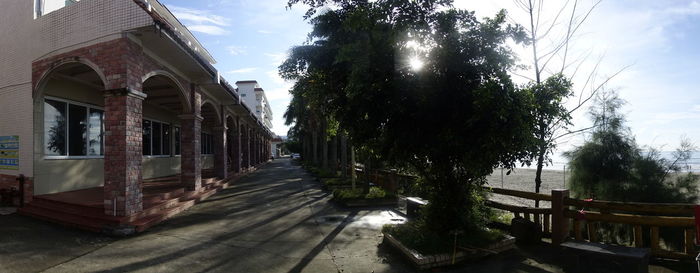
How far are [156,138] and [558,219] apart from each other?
15.6 meters

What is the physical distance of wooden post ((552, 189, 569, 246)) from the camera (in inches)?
257

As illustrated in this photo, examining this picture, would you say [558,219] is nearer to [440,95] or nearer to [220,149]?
[440,95]

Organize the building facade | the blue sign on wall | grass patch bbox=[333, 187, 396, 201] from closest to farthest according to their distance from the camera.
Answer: the building facade → the blue sign on wall → grass patch bbox=[333, 187, 396, 201]

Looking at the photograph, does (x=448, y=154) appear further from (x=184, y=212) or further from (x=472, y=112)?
(x=184, y=212)

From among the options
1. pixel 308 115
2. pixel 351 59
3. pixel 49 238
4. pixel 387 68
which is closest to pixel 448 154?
pixel 387 68

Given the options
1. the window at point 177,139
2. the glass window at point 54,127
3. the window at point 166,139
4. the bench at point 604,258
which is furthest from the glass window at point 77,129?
the bench at point 604,258

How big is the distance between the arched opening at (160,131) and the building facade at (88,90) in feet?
2.50

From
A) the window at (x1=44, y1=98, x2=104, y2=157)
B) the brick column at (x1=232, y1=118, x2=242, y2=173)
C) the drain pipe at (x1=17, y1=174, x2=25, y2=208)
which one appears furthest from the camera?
the brick column at (x1=232, y1=118, x2=242, y2=173)

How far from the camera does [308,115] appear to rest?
28.6 m

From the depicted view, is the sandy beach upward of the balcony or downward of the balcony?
downward

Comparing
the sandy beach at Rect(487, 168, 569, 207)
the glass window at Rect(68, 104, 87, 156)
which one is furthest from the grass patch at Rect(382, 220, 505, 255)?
the glass window at Rect(68, 104, 87, 156)

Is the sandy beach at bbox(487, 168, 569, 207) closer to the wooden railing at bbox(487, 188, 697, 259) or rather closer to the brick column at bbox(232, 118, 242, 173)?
the wooden railing at bbox(487, 188, 697, 259)

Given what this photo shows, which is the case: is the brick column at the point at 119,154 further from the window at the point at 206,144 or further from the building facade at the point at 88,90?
the window at the point at 206,144

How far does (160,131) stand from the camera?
17.1 m
